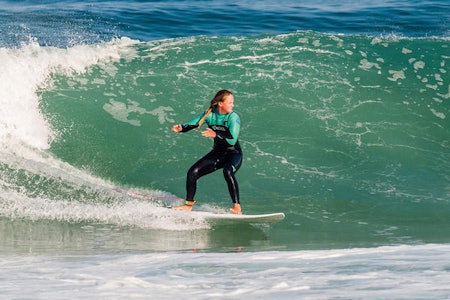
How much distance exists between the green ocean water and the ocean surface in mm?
33

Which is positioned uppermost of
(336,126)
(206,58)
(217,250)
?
(206,58)

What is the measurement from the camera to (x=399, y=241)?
8570mm

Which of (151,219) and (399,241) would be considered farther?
(151,219)

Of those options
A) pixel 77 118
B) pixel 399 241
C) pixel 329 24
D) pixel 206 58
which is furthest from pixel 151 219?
pixel 329 24

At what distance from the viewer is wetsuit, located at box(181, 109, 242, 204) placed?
9109mm

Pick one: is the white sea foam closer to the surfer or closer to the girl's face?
the surfer

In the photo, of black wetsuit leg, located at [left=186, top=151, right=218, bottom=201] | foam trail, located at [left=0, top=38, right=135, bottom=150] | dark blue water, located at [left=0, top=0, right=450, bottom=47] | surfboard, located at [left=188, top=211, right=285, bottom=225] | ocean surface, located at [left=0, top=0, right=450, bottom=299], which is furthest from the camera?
dark blue water, located at [left=0, top=0, right=450, bottom=47]

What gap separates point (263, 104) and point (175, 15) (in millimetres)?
8943

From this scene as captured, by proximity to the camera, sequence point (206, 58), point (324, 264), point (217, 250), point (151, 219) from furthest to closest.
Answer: point (206, 58)
point (151, 219)
point (217, 250)
point (324, 264)

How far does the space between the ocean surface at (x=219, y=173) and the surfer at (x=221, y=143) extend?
34 centimetres

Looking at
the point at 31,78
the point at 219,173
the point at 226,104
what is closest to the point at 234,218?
the point at 226,104

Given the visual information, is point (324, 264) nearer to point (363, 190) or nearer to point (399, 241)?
point (399, 241)

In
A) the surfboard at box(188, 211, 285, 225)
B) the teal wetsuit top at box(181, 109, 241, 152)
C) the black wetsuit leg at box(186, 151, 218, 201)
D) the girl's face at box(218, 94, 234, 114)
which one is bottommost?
the surfboard at box(188, 211, 285, 225)

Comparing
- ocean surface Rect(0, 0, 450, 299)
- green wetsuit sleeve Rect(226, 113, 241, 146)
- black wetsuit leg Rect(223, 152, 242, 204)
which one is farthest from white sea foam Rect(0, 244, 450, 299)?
green wetsuit sleeve Rect(226, 113, 241, 146)
